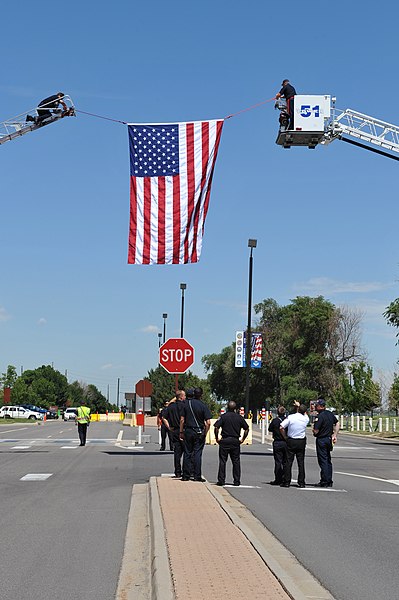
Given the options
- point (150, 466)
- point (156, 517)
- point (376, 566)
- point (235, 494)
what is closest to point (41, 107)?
point (150, 466)

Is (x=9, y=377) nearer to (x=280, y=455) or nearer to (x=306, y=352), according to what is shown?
(x=306, y=352)

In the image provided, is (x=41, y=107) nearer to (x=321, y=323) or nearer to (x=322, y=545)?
(x=322, y=545)

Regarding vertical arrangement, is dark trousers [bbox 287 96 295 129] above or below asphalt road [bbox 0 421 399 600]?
above

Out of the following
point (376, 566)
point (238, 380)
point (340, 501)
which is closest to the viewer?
point (376, 566)

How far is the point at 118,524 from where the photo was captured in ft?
→ 40.9

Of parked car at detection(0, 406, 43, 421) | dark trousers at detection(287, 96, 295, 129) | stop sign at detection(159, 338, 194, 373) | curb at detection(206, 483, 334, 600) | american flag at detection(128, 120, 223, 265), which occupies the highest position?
dark trousers at detection(287, 96, 295, 129)

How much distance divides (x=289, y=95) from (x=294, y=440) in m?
9.58

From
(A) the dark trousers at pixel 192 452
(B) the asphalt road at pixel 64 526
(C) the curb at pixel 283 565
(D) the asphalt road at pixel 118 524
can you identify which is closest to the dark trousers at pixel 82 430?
(D) the asphalt road at pixel 118 524

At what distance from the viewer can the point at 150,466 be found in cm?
2384

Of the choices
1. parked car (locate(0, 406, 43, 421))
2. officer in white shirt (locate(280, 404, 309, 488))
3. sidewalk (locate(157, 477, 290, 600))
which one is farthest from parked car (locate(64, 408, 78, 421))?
sidewalk (locate(157, 477, 290, 600))

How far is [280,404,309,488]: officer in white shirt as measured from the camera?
18.9 meters

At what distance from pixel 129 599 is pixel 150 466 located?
16.3 m

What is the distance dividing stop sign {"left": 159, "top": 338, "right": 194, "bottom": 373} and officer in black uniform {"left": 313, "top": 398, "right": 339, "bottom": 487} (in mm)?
11315

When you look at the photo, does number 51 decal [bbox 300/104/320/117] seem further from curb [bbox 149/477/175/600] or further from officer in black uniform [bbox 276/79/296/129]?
curb [bbox 149/477/175/600]
